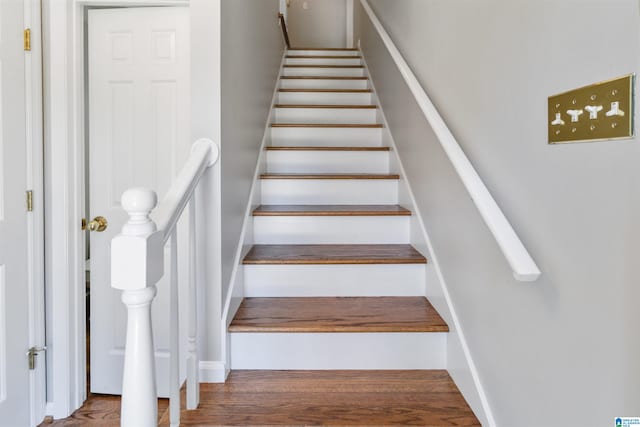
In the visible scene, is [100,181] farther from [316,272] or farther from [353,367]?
[353,367]

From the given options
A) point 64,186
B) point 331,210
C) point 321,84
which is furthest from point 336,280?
point 321,84

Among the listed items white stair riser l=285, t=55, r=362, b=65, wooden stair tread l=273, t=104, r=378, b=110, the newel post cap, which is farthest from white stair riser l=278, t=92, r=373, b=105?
the newel post cap

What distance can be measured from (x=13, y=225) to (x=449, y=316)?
74.0 inches

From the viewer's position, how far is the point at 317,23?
584 cm

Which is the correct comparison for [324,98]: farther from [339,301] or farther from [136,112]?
[339,301]

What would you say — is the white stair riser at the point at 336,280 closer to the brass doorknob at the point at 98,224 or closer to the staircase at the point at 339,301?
the staircase at the point at 339,301

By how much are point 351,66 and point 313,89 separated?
839mm

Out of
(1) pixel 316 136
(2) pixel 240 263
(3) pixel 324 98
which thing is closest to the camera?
(2) pixel 240 263

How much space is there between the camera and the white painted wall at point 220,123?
1.36m

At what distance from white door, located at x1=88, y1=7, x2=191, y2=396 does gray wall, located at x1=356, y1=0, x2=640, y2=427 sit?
4.30ft

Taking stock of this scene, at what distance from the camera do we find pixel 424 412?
126cm

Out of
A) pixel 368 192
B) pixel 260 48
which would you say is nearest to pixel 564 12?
pixel 368 192

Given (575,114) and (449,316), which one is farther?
(449,316)

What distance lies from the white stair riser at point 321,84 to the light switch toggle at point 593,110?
3.02 m
